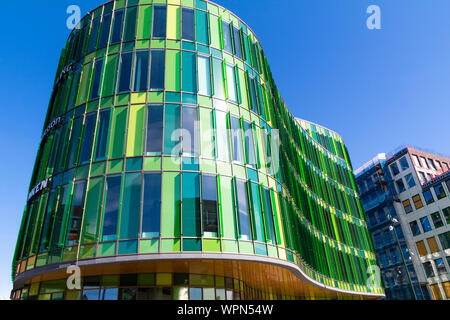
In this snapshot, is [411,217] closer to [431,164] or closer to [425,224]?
[425,224]

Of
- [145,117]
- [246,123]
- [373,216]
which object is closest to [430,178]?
[373,216]

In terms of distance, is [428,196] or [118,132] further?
[428,196]

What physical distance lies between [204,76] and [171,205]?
8630 mm

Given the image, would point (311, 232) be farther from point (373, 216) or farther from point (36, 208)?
point (373, 216)

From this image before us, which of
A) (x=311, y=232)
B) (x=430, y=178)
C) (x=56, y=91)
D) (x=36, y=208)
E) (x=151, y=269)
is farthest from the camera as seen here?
(x=430, y=178)

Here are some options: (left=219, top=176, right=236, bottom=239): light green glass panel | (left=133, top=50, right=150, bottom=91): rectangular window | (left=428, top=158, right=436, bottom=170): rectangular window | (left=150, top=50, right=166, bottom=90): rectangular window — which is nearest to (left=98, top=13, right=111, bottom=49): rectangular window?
(left=133, top=50, right=150, bottom=91): rectangular window

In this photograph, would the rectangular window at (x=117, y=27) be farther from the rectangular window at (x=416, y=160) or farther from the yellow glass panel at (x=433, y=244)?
the rectangular window at (x=416, y=160)

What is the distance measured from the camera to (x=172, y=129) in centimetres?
1828

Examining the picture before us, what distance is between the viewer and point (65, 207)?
56.7 feet

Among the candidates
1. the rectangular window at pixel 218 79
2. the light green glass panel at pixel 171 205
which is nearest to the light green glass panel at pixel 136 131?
the light green glass panel at pixel 171 205

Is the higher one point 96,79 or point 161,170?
point 96,79

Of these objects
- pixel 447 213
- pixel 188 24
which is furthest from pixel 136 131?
pixel 447 213

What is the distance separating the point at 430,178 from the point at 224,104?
59257mm

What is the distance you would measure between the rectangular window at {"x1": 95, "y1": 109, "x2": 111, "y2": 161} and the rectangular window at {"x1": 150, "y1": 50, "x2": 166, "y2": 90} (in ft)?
10.3
